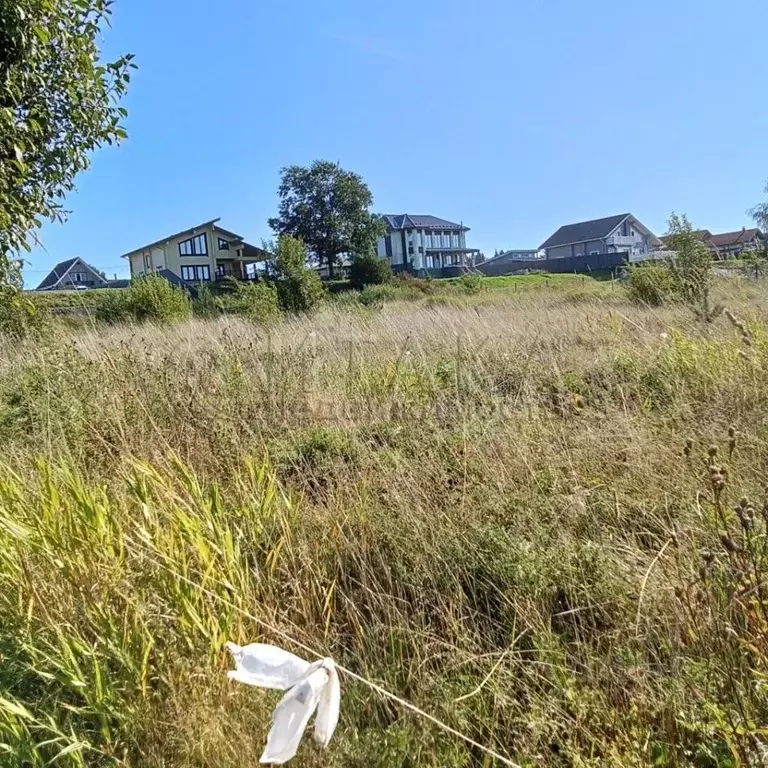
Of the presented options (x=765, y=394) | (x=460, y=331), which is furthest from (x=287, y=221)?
(x=765, y=394)

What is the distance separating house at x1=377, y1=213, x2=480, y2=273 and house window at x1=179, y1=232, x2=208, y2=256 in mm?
23995

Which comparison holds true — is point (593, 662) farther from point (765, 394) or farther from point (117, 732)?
point (765, 394)

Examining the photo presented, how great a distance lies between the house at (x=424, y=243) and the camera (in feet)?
235

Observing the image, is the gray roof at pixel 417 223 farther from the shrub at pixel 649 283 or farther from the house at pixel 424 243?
the shrub at pixel 649 283

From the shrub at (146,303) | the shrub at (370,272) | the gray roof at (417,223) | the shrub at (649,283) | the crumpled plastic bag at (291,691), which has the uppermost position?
the gray roof at (417,223)

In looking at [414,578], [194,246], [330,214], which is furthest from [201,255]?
[414,578]

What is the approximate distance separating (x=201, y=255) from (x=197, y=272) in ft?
6.06

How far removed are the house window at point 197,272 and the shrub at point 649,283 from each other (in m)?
49.1

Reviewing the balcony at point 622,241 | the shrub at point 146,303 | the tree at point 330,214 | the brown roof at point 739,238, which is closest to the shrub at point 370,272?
the tree at point 330,214

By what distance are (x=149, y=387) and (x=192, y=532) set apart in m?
2.31

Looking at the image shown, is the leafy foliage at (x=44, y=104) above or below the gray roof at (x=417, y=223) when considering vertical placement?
below

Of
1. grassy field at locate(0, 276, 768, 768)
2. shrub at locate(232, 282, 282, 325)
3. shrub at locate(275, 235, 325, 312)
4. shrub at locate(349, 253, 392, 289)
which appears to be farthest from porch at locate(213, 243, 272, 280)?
grassy field at locate(0, 276, 768, 768)

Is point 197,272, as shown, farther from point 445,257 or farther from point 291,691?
point 291,691

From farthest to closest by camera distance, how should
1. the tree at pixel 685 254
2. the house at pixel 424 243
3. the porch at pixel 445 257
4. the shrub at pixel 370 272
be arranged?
the porch at pixel 445 257
the house at pixel 424 243
the shrub at pixel 370 272
the tree at pixel 685 254
